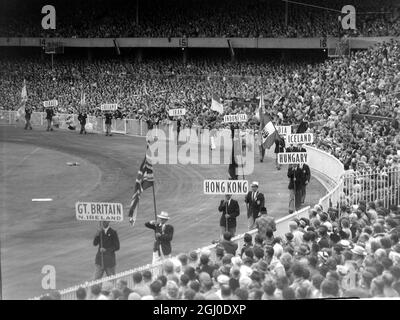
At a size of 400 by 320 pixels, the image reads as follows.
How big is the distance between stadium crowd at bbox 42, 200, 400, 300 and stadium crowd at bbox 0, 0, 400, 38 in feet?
104

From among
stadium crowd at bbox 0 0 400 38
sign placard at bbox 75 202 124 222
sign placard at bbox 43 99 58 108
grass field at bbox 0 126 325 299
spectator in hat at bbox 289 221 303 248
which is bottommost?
grass field at bbox 0 126 325 299

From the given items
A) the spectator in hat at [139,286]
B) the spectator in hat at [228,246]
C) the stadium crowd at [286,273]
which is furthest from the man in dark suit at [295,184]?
the spectator in hat at [139,286]

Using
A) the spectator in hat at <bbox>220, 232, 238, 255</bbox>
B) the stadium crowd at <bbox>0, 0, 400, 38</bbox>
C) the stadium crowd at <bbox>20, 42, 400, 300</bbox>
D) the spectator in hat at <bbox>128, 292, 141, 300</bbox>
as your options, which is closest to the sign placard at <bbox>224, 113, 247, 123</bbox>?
the stadium crowd at <bbox>20, 42, 400, 300</bbox>

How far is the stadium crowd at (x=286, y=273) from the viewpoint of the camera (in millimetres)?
9516

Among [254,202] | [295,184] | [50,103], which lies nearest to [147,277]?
[254,202]

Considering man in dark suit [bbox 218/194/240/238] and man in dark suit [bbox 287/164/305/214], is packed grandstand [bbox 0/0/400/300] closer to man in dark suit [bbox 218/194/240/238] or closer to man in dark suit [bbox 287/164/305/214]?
man in dark suit [bbox 287/164/305/214]

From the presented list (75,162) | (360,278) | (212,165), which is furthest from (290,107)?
(360,278)

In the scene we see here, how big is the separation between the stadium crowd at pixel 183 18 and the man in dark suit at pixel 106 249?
30.4 m

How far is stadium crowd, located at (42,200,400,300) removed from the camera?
9.52m

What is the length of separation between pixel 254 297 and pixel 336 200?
7376 millimetres

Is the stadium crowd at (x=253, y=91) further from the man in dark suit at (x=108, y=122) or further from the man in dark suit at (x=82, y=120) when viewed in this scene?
the man in dark suit at (x=82, y=120)

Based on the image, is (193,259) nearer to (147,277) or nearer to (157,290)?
(147,277)

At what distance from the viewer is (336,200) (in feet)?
54.0

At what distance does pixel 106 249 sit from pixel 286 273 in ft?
14.6
